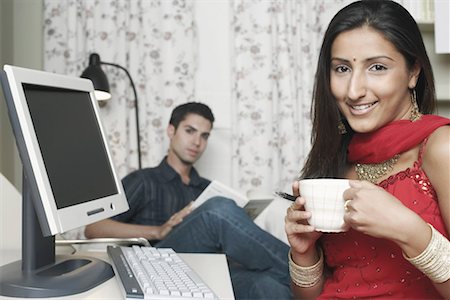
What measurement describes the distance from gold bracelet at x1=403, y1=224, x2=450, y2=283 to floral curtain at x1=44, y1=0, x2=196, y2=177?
220cm

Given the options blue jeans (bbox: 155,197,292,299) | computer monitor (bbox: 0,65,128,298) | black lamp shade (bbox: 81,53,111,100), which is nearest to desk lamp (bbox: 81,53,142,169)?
black lamp shade (bbox: 81,53,111,100)

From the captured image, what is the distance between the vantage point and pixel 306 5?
9.76 ft

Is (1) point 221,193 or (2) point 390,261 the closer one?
(2) point 390,261

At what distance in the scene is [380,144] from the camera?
1039mm

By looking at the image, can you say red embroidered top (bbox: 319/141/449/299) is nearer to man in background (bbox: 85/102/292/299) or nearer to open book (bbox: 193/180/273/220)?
man in background (bbox: 85/102/292/299)

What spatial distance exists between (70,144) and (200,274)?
369 millimetres

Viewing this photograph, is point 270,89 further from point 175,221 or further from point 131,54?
point 175,221

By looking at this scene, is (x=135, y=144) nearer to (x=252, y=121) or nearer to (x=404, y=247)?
(x=252, y=121)

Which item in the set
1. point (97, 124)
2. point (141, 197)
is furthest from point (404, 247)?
point (141, 197)

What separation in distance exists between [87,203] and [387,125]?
0.63m

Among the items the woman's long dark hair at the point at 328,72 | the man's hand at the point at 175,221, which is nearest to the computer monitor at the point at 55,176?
the woman's long dark hair at the point at 328,72

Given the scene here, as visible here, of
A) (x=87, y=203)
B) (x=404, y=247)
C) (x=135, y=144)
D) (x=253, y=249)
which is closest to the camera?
A: (x=404, y=247)

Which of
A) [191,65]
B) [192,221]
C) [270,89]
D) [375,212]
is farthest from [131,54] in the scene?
[375,212]

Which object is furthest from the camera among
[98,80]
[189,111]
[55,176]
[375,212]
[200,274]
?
[189,111]
